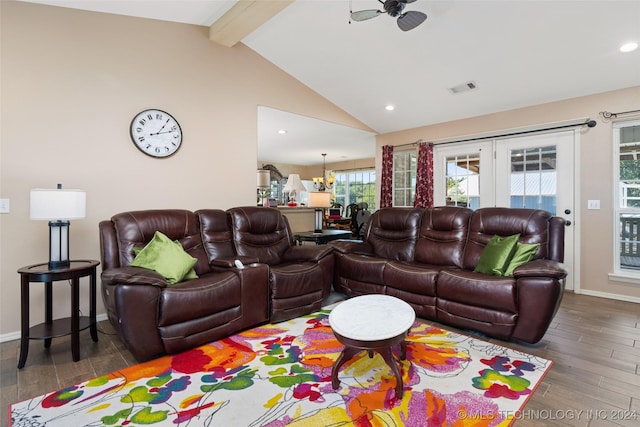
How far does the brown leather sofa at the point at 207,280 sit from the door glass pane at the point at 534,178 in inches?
122

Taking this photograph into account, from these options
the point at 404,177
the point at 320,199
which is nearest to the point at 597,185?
the point at 404,177

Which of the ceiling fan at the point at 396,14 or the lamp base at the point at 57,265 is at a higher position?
the ceiling fan at the point at 396,14

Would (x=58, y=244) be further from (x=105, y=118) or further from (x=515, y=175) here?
(x=515, y=175)

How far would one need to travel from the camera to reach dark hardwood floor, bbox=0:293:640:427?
1.72 m

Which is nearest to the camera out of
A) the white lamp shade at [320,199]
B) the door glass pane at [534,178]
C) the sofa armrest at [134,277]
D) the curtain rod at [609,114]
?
the sofa armrest at [134,277]

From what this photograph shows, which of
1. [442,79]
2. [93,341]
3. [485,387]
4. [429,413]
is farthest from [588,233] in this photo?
[93,341]

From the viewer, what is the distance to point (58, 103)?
293 cm

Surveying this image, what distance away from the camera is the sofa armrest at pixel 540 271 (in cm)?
237

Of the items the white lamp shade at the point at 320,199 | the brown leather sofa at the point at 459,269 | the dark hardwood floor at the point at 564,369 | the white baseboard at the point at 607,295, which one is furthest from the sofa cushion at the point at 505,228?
the white lamp shade at the point at 320,199

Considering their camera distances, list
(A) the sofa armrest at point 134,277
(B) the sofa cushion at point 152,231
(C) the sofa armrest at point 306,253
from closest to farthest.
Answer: (A) the sofa armrest at point 134,277, (B) the sofa cushion at point 152,231, (C) the sofa armrest at point 306,253

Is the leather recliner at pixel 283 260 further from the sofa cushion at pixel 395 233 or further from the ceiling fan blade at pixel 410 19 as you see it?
the ceiling fan blade at pixel 410 19

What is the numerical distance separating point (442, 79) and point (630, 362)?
3.45m

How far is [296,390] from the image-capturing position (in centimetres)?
189

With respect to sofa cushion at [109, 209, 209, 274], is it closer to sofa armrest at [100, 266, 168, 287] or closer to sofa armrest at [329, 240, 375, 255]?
sofa armrest at [100, 266, 168, 287]
